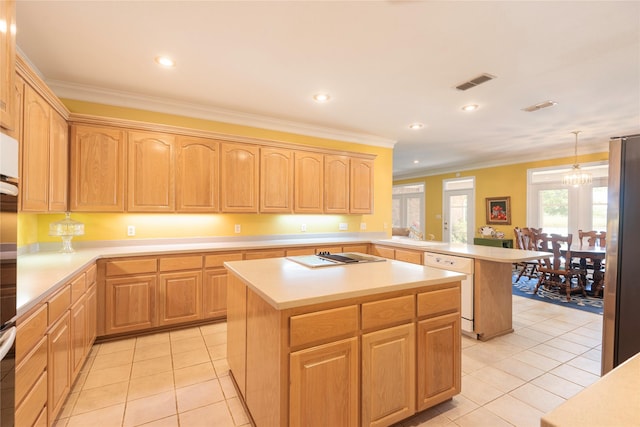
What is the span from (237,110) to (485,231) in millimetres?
6478

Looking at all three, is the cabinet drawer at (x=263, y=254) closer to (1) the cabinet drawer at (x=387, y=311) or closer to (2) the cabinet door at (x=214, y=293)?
(2) the cabinet door at (x=214, y=293)

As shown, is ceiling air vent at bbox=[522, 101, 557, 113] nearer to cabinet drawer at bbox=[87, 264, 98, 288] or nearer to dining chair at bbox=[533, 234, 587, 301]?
dining chair at bbox=[533, 234, 587, 301]

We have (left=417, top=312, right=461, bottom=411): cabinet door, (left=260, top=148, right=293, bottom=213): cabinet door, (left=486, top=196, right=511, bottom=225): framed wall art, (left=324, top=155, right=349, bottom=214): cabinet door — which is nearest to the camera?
(left=417, top=312, right=461, bottom=411): cabinet door

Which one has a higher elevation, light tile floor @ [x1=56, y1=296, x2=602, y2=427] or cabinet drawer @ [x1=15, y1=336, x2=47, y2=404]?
cabinet drawer @ [x1=15, y1=336, x2=47, y2=404]

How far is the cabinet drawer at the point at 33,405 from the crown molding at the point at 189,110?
9.54ft

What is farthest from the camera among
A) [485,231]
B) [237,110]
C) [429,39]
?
[485,231]

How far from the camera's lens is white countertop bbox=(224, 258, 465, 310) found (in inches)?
57.9

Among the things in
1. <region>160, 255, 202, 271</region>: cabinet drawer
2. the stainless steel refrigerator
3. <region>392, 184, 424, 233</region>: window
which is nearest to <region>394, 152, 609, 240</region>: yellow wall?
<region>392, 184, 424, 233</region>: window

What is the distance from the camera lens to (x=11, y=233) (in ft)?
3.74

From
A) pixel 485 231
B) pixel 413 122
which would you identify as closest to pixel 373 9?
pixel 413 122

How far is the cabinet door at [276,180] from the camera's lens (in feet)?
13.1

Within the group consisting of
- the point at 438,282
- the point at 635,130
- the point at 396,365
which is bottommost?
the point at 396,365

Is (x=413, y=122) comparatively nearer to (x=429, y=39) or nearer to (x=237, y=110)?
(x=429, y=39)

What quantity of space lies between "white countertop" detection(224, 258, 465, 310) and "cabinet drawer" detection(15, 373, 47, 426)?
3.66 ft
